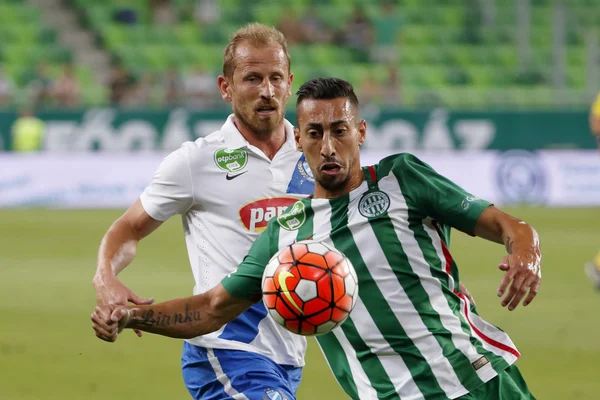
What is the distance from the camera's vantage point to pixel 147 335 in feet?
31.0

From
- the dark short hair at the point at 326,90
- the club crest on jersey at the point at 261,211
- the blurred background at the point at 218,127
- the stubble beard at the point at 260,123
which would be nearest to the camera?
the dark short hair at the point at 326,90

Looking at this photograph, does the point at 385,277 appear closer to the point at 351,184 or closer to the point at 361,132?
the point at 351,184

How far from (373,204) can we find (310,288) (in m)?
0.50

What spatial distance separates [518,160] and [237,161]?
1497cm

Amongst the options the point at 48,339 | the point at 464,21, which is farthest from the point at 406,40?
the point at 48,339

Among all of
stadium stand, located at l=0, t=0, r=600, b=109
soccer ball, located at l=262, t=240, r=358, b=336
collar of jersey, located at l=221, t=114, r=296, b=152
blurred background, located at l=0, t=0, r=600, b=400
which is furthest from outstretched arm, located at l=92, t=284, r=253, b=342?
stadium stand, located at l=0, t=0, r=600, b=109

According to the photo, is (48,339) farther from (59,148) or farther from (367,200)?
(59,148)

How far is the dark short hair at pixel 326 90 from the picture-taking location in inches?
161

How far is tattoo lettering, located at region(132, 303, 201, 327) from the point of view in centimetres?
408

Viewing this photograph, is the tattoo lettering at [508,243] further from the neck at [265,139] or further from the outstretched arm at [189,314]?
the neck at [265,139]

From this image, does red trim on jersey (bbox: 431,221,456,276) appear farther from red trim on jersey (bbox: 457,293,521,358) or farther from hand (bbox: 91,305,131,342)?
hand (bbox: 91,305,131,342)

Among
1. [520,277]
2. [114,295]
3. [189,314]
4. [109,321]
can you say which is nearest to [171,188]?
[114,295]

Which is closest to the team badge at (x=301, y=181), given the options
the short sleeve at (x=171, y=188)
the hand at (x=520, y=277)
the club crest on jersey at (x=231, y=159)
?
the club crest on jersey at (x=231, y=159)

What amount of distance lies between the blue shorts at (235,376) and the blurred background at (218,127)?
2519 mm
